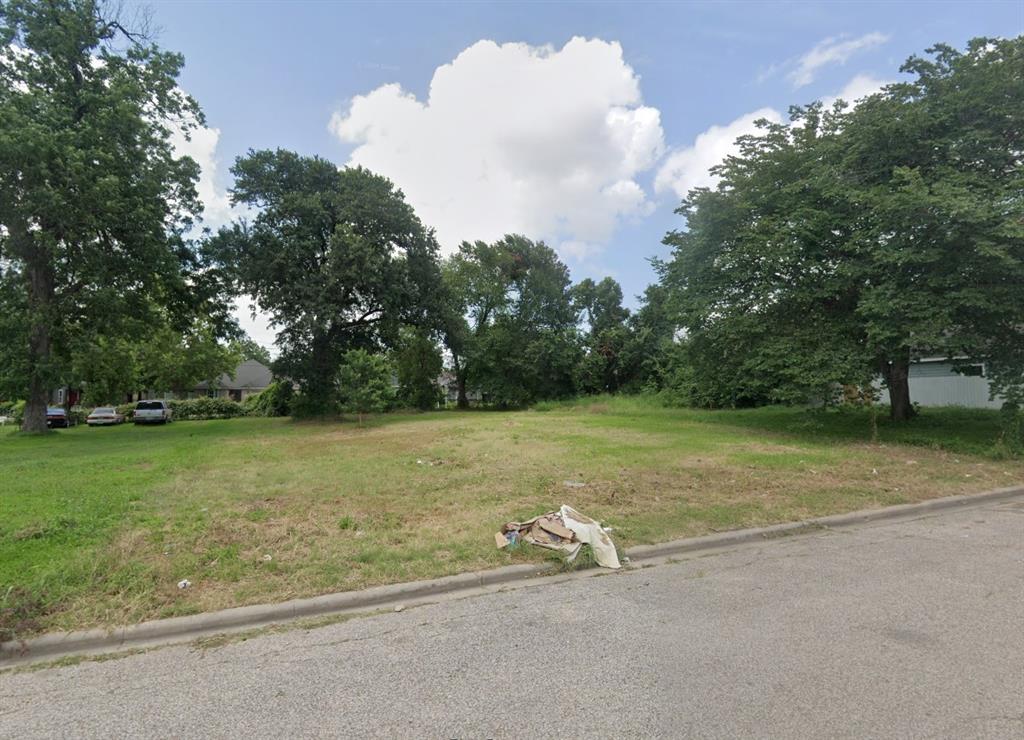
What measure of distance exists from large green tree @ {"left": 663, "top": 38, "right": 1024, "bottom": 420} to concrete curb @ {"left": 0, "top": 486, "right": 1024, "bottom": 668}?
9536 millimetres

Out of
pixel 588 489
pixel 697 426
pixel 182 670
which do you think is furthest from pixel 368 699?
pixel 697 426

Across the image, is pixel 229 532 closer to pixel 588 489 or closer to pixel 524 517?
pixel 524 517

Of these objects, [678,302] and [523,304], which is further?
[523,304]

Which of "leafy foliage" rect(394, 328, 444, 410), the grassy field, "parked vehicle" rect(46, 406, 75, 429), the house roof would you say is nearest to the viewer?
the grassy field

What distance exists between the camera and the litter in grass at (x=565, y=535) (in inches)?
197

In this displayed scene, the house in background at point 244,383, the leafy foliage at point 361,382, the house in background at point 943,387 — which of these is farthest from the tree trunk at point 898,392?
Answer: the house in background at point 244,383

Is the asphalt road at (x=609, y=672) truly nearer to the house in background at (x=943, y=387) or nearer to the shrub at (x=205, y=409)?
the house in background at (x=943, y=387)

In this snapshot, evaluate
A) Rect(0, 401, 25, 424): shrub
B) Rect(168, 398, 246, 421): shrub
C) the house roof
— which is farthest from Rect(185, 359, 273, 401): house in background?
Rect(168, 398, 246, 421): shrub

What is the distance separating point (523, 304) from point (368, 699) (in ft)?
125

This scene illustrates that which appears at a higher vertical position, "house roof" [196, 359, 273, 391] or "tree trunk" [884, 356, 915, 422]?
"house roof" [196, 359, 273, 391]

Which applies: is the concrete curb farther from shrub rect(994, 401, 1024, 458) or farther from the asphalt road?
shrub rect(994, 401, 1024, 458)

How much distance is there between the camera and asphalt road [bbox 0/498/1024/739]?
262cm

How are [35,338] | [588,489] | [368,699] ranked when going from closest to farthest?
[368,699]
[588,489]
[35,338]

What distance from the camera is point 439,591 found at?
4.43m
